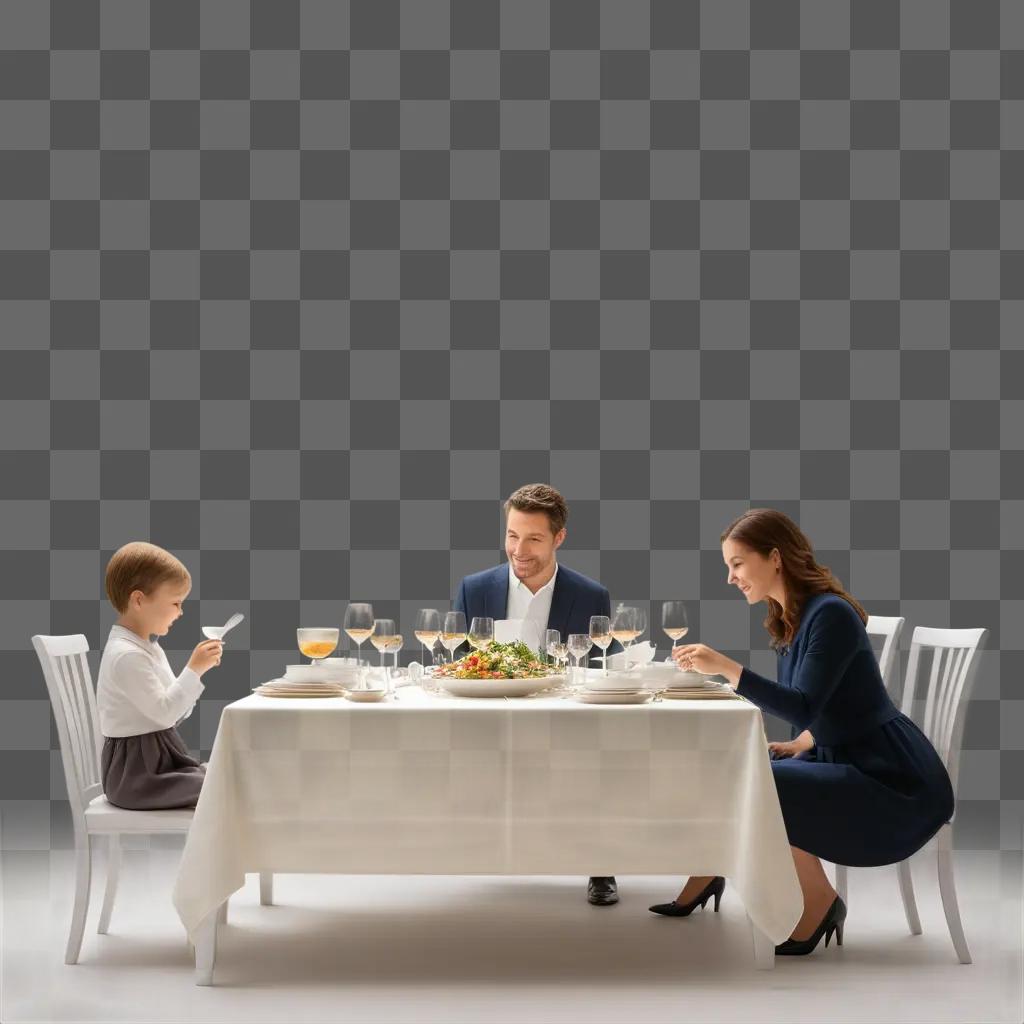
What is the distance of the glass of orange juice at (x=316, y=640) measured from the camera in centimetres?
382

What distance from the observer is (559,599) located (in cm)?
500

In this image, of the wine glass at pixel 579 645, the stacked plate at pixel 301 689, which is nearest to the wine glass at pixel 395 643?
the stacked plate at pixel 301 689

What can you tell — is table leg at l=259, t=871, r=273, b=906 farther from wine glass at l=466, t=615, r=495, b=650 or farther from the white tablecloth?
wine glass at l=466, t=615, r=495, b=650

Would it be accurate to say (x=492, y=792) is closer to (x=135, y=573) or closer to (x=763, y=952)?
(x=763, y=952)

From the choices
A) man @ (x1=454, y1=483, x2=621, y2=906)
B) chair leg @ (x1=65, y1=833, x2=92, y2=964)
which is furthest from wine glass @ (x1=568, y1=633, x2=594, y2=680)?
chair leg @ (x1=65, y1=833, x2=92, y2=964)

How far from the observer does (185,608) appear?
22.9 ft

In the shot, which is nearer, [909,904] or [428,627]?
[428,627]

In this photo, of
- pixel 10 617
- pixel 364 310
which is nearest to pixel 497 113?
pixel 364 310

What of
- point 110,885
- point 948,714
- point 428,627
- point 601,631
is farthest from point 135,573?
point 948,714

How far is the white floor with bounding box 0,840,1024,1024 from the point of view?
3.46m

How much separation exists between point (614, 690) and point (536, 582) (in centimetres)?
148

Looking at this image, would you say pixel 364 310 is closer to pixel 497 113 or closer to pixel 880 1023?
pixel 497 113

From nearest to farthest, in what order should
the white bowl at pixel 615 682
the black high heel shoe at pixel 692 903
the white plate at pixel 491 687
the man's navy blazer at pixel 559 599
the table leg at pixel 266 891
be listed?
the white bowl at pixel 615 682 → the white plate at pixel 491 687 → the black high heel shoe at pixel 692 903 → the table leg at pixel 266 891 → the man's navy blazer at pixel 559 599

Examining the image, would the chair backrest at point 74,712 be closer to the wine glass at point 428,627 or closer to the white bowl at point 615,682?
the wine glass at point 428,627
